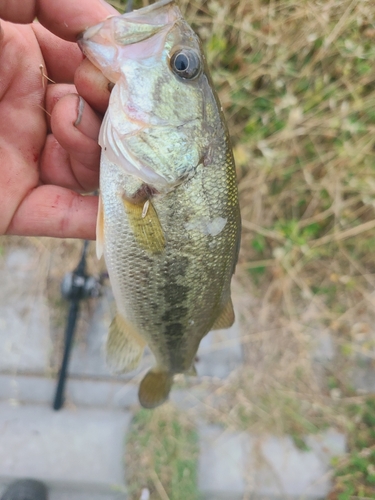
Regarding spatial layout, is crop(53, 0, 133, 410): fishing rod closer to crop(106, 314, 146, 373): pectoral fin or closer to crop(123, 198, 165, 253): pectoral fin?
crop(106, 314, 146, 373): pectoral fin

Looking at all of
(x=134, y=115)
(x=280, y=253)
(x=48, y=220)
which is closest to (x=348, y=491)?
(x=280, y=253)

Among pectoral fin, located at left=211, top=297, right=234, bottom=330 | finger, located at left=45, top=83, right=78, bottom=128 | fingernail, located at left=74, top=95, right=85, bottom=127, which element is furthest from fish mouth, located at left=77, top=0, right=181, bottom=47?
pectoral fin, located at left=211, top=297, right=234, bottom=330

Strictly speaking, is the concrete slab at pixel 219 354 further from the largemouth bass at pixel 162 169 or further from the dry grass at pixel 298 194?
the largemouth bass at pixel 162 169

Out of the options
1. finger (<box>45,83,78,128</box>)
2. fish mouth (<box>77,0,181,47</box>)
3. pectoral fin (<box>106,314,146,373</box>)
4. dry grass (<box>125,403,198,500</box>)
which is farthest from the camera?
dry grass (<box>125,403,198,500</box>)

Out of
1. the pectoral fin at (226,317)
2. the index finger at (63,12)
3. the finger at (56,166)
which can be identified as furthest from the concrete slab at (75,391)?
the index finger at (63,12)

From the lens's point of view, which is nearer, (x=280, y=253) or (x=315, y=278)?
(x=280, y=253)

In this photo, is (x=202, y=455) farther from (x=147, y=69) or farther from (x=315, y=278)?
(x=147, y=69)

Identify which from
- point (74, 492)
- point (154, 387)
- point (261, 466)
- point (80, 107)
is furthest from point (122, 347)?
point (261, 466)
